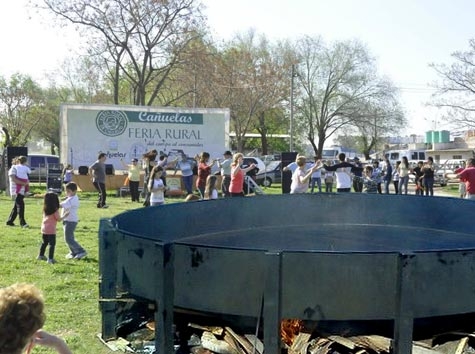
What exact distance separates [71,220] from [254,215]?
373 centimetres

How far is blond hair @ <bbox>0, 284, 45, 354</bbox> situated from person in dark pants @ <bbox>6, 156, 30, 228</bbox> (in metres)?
11.6

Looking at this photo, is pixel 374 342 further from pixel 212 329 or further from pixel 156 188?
pixel 156 188

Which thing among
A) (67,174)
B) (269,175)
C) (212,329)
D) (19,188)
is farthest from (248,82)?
(212,329)

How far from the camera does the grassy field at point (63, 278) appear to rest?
19.1 ft

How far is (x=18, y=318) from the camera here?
2.60 meters

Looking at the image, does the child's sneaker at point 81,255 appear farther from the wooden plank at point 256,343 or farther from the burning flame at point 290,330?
the wooden plank at point 256,343

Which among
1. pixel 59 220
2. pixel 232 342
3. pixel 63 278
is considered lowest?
pixel 63 278

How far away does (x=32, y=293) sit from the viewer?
2.68 m

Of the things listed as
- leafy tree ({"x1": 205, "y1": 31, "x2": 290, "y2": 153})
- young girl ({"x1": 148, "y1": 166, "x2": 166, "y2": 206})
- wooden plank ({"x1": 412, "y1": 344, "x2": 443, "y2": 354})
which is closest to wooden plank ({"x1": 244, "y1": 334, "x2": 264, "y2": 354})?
wooden plank ({"x1": 412, "y1": 344, "x2": 443, "y2": 354})

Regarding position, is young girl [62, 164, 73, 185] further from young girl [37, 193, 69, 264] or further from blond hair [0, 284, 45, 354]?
blond hair [0, 284, 45, 354]

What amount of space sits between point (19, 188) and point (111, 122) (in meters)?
13.7

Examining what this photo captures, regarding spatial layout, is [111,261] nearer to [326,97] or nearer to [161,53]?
[161,53]

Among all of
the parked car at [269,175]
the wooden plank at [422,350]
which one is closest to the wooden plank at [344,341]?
the wooden plank at [422,350]

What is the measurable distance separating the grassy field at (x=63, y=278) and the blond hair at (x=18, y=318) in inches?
92.9
